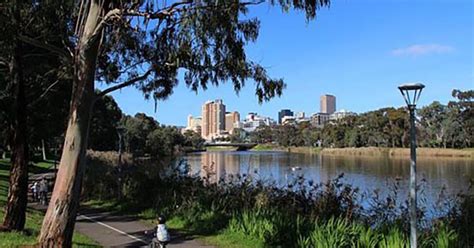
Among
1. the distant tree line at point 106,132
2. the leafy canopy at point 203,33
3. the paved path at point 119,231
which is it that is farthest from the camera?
the distant tree line at point 106,132

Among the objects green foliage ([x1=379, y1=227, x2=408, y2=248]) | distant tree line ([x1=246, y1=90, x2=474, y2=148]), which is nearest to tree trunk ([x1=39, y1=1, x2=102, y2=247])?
green foliage ([x1=379, y1=227, x2=408, y2=248])

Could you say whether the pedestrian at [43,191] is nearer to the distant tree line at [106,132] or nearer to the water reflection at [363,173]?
the distant tree line at [106,132]

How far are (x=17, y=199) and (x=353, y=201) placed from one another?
317 inches

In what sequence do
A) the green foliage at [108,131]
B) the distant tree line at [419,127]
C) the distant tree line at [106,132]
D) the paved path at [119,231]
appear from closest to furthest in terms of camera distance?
the paved path at [119,231], the distant tree line at [106,132], the green foliage at [108,131], the distant tree line at [419,127]

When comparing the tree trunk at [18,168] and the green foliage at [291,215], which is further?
the tree trunk at [18,168]

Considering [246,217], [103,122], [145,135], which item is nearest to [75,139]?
[246,217]

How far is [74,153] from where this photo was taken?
823 centimetres

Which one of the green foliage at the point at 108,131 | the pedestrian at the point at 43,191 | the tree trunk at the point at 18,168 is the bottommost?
the pedestrian at the point at 43,191

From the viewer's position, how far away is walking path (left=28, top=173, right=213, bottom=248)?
12.3 metres

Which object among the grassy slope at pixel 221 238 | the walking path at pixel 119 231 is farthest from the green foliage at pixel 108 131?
the grassy slope at pixel 221 238

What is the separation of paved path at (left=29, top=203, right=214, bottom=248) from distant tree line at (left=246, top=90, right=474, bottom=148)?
68.1 m

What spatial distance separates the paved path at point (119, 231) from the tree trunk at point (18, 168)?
1.97 meters

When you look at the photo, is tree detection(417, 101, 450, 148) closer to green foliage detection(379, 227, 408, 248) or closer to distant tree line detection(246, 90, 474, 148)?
distant tree line detection(246, 90, 474, 148)

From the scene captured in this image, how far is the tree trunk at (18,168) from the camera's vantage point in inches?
450
